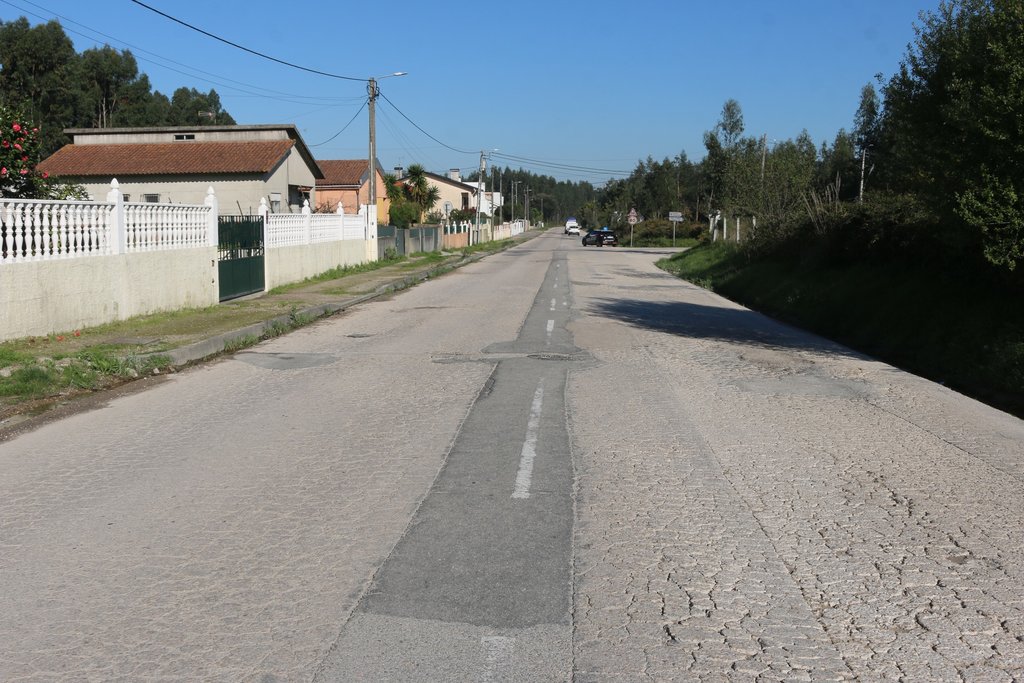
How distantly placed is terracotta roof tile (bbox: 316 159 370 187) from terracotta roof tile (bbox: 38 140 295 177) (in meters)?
22.2

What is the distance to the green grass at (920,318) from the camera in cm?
1185

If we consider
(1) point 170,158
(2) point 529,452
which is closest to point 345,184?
(1) point 170,158

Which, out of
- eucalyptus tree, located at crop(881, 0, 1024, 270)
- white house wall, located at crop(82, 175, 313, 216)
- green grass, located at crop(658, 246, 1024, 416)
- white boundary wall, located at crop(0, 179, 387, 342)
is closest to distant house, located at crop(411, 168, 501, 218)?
white house wall, located at crop(82, 175, 313, 216)

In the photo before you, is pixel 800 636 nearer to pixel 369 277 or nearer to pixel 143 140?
pixel 369 277

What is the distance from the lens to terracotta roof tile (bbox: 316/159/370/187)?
64.7 metres

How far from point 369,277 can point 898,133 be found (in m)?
19.0

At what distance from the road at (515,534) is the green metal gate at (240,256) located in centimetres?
998

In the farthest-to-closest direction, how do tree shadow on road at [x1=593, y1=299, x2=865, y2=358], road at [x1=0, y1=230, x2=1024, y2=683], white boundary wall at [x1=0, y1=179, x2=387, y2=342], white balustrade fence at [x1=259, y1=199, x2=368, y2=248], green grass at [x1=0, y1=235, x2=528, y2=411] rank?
white balustrade fence at [x1=259, y1=199, x2=368, y2=248], tree shadow on road at [x1=593, y1=299, x2=865, y2=358], white boundary wall at [x1=0, y1=179, x2=387, y2=342], green grass at [x1=0, y1=235, x2=528, y2=411], road at [x1=0, y1=230, x2=1024, y2=683]

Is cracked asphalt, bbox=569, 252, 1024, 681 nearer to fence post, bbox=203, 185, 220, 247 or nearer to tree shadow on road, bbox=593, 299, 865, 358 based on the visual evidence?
tree shadow on road, bbox=593, 299, 865, 358

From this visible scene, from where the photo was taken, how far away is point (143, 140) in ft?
146

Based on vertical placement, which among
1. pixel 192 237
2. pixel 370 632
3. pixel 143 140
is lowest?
pixel 370 632

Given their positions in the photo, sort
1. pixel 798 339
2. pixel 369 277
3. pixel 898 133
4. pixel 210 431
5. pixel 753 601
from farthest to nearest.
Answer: pixel 369 277
pixel 798 339
pixel 898 133
pixel 210 431
pixel 753 601

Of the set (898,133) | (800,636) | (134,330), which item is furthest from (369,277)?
(800,636)

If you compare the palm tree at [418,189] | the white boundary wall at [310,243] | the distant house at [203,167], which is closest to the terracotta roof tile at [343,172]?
the palm tree at [418,189]
